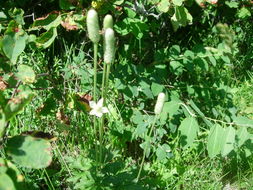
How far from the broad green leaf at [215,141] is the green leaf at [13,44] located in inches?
33.2

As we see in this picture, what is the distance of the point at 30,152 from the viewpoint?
91 centimetres

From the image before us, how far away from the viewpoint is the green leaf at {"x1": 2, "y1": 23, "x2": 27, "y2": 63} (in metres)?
1.21

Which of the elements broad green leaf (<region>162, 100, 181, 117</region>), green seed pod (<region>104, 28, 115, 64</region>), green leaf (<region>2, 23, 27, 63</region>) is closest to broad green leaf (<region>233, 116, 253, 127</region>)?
broad green leaf (<region>162, 100, 181, 117</region>)

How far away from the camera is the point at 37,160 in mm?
896

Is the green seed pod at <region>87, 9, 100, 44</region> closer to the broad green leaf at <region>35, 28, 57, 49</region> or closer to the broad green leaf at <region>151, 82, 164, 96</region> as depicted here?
the broad green leaf at <region>35, 28, 57, 49</region>

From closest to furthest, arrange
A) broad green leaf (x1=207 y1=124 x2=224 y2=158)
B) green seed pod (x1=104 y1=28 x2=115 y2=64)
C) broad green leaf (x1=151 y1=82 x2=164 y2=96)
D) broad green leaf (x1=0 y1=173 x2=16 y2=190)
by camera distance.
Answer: broad green leaf (x1=0 y1=173 x2=16 y2=190) → green seed pod (x1=104 y1=28 x2=115 y2=64) → broad green leaf (x1=207 y1=124 x2=224 y2=158) → broad green leaf (x1=151 y1=82 x2=164 y2=96)

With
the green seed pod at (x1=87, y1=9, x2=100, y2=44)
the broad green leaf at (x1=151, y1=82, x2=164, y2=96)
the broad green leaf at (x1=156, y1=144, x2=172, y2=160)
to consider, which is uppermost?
the green seed pod at (x1=87, y1=9, x2=100, y2=44)

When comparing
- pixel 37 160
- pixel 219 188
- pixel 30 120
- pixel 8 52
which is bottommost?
pixel 219 188

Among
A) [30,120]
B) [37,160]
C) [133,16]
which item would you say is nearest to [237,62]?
[133,16]

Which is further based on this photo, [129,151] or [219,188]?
[129,151]

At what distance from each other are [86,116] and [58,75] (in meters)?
0.34

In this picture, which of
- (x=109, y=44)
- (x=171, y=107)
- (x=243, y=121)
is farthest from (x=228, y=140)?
(x=109, y=44)

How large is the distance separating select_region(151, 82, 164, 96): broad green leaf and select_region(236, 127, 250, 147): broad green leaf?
1.36ft

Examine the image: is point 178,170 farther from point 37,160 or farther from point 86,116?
point 37,160
